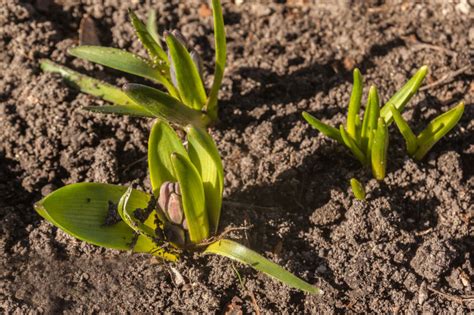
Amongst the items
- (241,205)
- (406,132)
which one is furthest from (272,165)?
(406,132)

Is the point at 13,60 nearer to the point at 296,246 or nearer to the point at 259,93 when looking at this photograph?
the point at 259,93

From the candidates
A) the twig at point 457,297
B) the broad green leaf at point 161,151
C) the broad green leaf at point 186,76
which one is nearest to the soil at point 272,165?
the twig at point 457,297

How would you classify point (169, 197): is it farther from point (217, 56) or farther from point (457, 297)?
point (457, 297)

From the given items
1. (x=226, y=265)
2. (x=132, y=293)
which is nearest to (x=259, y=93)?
(x=226, y=265)

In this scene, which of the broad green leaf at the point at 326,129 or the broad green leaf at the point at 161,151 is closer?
the broad green leaf at the point at 161,151

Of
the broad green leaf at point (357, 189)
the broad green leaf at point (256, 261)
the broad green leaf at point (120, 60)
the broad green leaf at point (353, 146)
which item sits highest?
the broad green leaf at point (120, 60)

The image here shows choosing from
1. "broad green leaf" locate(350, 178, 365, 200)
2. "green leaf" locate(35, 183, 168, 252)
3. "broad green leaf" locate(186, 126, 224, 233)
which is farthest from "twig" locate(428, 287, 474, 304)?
"green leaf" locate(35, 183, 168, 252)

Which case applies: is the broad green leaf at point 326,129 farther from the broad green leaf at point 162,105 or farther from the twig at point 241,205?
the broad green leaf at point 162,105
